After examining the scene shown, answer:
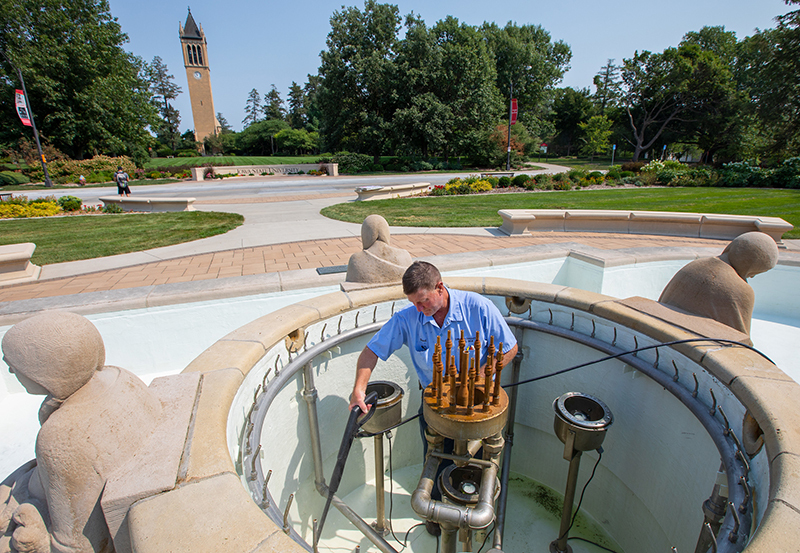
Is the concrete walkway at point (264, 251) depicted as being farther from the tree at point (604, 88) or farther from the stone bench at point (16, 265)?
the tree at point (604, 88)

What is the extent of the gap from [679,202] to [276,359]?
55.6 ft

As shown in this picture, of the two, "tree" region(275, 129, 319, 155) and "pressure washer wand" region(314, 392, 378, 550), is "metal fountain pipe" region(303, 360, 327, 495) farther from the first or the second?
"tree" region(275, 129, 319, 155)

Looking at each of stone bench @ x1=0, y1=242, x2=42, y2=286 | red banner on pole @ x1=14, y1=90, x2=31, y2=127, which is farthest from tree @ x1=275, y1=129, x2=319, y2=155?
stone bench @ x1=0, y1=242, x2=42, y2=286

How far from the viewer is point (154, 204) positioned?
15070mm

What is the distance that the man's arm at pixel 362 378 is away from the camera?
253 cm

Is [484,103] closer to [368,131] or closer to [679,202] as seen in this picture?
[368,131]

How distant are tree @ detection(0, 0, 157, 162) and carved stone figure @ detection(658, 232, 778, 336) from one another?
4104cm

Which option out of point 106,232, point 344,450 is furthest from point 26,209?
point 344,450

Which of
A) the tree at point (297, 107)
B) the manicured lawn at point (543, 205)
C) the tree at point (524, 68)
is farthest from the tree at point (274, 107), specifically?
the manicured lawn at point (543, 205)

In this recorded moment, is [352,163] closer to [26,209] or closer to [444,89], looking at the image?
[444,89]

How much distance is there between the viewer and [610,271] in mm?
5660

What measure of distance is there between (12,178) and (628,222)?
1416 inches

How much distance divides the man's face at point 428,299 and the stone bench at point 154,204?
1490 cm

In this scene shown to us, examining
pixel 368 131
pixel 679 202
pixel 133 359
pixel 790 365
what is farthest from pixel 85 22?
pixel 790 365
